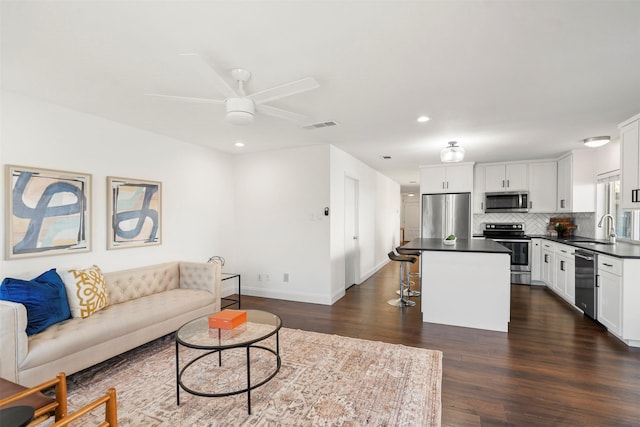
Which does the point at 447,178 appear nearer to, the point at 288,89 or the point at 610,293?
the point at 610,293

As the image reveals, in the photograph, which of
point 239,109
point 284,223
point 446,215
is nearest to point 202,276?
point 284,223

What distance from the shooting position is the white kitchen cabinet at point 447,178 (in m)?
6.22

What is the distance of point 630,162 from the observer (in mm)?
3527

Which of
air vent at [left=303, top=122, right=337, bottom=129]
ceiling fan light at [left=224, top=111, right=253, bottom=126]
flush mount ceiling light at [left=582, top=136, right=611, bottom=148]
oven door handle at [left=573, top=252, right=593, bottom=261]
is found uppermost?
air vent at [left=303, top=122, right=337, bottom=129]

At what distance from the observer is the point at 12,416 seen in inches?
49.2

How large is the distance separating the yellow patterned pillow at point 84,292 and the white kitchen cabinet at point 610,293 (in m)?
5.35

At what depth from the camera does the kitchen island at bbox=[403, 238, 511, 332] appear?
369cm

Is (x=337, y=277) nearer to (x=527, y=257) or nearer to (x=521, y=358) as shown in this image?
(x=521, y=358)

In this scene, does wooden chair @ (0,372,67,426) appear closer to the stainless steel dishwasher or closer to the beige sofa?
the beige sofa

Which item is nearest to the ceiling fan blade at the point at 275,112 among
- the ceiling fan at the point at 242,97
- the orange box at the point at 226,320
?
the ceiling fan at the point at 242,97

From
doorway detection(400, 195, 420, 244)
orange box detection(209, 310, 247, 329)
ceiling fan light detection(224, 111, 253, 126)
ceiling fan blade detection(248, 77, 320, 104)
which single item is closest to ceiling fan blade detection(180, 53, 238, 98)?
ceiling fan light detection(224, 111, 253, 126)

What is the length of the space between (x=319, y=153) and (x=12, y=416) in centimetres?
414

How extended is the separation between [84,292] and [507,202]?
6.81m

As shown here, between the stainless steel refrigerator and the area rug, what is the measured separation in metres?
3.72
